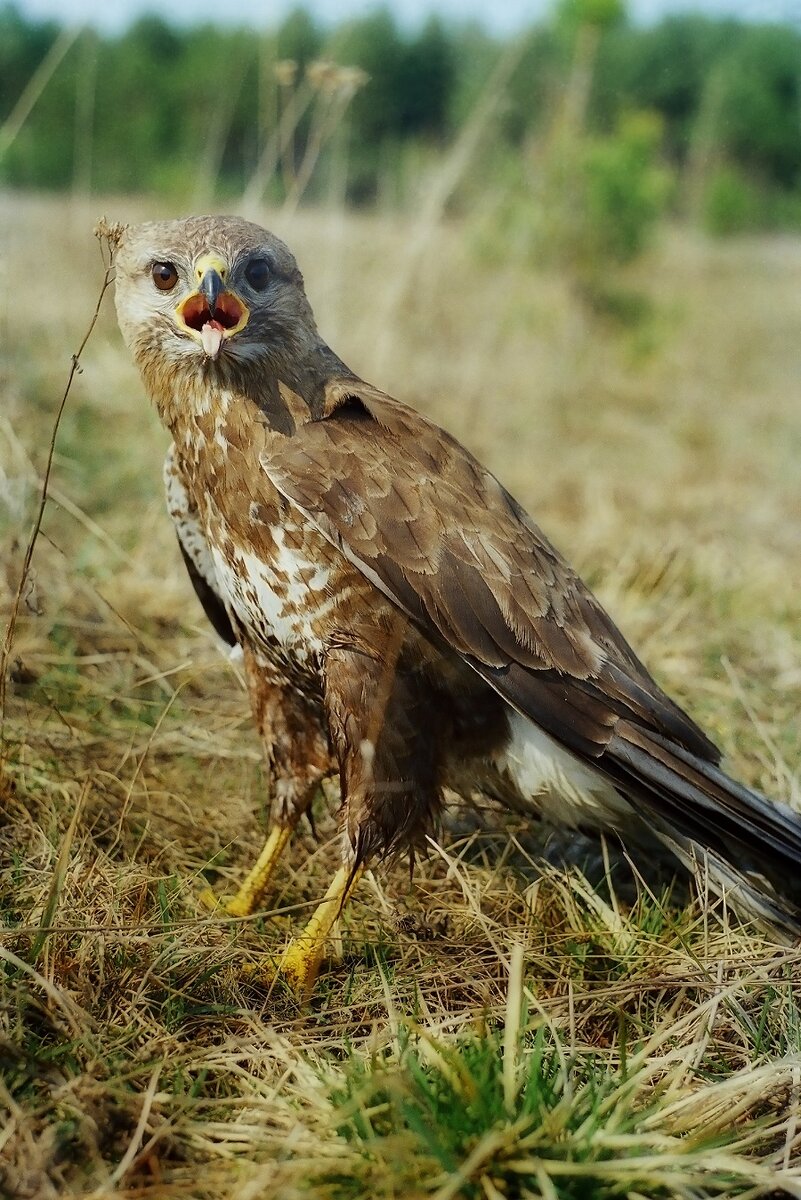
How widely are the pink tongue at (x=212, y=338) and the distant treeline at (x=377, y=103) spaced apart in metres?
1.24

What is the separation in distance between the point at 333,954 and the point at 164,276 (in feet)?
5.11

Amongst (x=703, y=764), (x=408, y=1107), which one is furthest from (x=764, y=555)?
(x=408, y=1107)

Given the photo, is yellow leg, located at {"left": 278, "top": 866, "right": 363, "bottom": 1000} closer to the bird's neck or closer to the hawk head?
the bird's neck

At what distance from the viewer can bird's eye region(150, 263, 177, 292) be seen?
2295 millimetres

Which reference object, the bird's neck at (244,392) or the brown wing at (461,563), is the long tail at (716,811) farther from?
the bird's neck at (244,392)

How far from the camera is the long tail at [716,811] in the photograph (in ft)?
7.46

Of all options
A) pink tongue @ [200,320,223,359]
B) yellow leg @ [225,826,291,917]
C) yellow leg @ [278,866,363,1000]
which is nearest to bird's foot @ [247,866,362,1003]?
yellow leg @ [278,866,363,1000]

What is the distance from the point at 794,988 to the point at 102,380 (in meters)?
5.49

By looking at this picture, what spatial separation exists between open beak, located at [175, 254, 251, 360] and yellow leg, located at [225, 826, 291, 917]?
3.93ft

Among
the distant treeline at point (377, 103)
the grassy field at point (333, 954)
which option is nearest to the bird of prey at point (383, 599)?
the grassy field at point (333, 954)

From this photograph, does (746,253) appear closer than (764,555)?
No

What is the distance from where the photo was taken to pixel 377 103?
→ 30.6 feet

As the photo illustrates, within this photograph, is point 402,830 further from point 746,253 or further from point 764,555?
point 746,253

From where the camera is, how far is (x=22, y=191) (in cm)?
567
